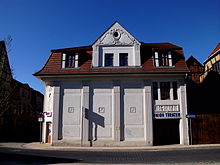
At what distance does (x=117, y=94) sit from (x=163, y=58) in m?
6.09

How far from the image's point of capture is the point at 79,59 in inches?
818

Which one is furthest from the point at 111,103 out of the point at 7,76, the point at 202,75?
the point at 202,75

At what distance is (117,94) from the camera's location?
19188 mm

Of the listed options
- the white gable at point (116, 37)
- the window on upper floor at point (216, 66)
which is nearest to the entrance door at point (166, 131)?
the white gable at point (116, 37)

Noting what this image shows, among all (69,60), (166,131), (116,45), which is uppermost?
(116,45)

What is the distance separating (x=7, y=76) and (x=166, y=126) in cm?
1641

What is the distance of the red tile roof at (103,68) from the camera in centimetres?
1930

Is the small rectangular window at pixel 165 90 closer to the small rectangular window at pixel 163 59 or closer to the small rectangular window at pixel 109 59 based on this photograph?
the small rectangular window at pixel 163 59

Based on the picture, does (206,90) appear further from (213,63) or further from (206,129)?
(206,129)

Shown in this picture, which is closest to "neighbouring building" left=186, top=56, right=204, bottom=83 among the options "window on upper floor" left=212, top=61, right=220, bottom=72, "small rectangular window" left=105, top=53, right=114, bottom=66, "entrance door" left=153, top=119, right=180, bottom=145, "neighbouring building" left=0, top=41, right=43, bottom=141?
"window on upper floor" left=212, top=61, right=220, bottom=72

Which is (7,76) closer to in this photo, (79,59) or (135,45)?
(79,59)

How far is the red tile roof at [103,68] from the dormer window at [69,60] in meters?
0.44

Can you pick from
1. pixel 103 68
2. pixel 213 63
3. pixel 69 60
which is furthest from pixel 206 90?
pixel 69 60

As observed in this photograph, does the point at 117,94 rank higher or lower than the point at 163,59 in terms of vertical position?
lower
